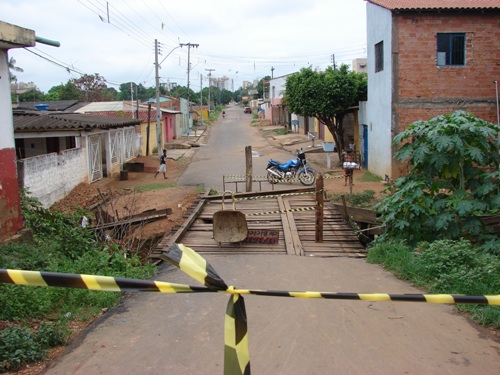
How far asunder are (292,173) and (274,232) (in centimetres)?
947

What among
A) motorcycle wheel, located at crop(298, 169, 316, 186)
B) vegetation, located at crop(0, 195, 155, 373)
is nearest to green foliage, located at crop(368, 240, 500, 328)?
vegetation, located at crop(0, 195, 155, 373)

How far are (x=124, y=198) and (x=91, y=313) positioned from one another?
11.7 m

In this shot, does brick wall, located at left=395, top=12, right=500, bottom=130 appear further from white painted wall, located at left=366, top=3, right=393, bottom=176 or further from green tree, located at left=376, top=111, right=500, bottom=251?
green tree, located at left=376, top=111, right=500, bottom=251

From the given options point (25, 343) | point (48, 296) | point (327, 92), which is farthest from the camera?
point (327, 92)

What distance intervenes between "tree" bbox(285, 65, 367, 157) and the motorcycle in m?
3.57

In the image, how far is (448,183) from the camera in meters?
8.98

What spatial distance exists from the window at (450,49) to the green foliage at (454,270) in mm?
11754

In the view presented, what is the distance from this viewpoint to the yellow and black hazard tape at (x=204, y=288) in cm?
277

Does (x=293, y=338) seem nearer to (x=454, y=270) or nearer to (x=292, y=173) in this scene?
(x=454, y=270)

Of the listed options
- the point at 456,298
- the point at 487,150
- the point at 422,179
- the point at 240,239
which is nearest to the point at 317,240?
the point at 240,239

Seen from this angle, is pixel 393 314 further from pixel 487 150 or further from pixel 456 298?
pixel 487 150

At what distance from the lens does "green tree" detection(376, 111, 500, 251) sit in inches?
333

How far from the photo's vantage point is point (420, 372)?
14.7ft

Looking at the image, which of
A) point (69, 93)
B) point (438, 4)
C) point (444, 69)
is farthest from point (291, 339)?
point (69, 93)
